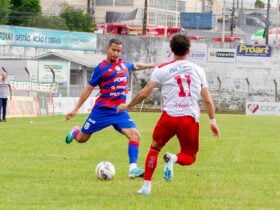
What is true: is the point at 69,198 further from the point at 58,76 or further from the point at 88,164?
the point at 58,76

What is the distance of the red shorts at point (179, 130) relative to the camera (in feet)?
34.8

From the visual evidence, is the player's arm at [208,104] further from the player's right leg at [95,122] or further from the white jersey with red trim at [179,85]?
the player's right leg at [95,122]

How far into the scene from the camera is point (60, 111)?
43.2 meters

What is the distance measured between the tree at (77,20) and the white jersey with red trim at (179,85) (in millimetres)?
77868

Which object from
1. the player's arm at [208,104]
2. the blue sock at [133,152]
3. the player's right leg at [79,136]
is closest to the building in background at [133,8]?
the player's right leg at [79,136]

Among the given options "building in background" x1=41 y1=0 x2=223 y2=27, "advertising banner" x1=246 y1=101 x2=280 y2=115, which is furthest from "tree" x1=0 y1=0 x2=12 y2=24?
"advertising banner" x1=246 y1=101 x2=280 y2=115

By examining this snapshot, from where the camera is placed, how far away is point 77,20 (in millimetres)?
88625

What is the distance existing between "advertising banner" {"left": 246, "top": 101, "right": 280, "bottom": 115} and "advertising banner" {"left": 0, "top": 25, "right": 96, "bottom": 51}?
13.7 metres

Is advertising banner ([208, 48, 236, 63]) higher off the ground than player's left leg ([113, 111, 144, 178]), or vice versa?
player's left leg ([113, 111, 144, 178])

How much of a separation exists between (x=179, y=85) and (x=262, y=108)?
154 feet

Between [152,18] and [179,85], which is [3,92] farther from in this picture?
[152,18]

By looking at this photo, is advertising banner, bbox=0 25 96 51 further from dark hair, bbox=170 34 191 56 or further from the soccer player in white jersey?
dark hair, bbox=170 34 191 56

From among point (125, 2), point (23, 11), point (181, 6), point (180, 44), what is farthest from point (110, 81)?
point (181, 6)

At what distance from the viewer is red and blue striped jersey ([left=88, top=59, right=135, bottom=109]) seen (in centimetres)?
1302
